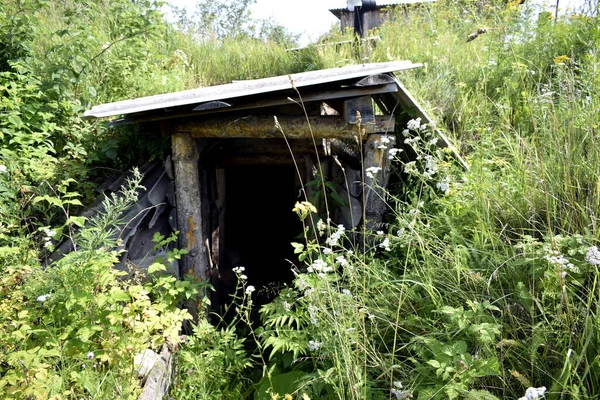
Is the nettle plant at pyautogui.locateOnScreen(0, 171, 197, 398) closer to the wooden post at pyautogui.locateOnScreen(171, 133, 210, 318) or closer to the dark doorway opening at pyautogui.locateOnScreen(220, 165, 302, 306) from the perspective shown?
the wooden post at pyautogui.locateOnScreen(171, 133, 210, 318)

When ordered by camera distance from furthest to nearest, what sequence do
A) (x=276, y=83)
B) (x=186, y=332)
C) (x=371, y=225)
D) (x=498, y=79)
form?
(x=498, y=79) < (x=186, y=332) < (x=371, y=225) < (x=276, y=83)

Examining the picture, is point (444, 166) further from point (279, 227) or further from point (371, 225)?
point (279, 227)

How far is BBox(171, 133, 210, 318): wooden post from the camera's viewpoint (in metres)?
4.04

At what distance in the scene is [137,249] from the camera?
13.6 feet

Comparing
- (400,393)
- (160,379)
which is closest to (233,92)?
(160,379)

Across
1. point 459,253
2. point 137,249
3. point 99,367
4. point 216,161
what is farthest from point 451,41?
point 99,367

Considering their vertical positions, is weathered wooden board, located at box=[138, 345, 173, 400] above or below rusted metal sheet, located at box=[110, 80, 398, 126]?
below

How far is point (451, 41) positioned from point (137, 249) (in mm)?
5401

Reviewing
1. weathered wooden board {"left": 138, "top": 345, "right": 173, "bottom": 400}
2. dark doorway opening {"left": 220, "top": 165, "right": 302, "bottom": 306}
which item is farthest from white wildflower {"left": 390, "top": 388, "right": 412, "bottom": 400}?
dark doorway opening {"left": 220, "top": 165, "right": 302, "bottom": 306}

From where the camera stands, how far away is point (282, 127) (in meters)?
3.73

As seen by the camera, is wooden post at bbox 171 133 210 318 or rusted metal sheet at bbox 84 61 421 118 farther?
wooden post at bbox 171 133 210 318

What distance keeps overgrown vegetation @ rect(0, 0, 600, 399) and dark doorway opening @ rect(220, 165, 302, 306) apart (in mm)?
2827

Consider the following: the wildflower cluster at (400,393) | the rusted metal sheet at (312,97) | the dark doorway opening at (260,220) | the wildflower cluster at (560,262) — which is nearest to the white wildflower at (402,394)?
the wildflower cluster at (400,393)

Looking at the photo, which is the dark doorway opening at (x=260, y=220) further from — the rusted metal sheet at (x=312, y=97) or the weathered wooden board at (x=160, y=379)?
the weathered wooden board at (x=160, y=379)
